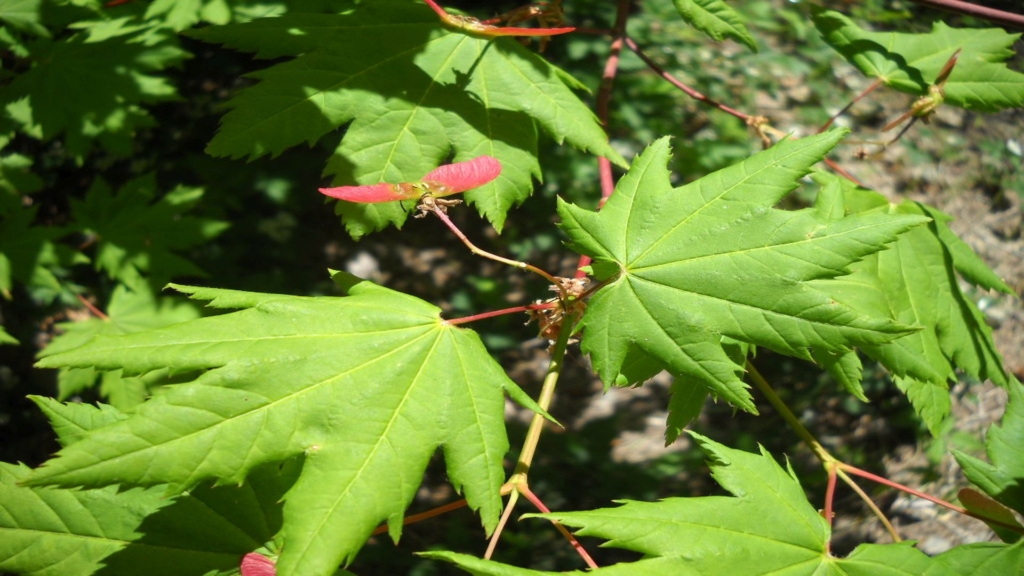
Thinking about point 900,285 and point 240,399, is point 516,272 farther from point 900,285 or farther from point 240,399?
point 240,399

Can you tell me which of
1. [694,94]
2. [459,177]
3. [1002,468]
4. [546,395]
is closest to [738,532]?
[546,395]

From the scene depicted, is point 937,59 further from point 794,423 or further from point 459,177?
point 459,177

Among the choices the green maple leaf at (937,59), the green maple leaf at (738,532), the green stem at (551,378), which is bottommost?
the green maple leaf at (738,532)

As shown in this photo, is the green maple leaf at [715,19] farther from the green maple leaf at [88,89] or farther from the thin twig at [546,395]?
the green maple leaf at [88,89]

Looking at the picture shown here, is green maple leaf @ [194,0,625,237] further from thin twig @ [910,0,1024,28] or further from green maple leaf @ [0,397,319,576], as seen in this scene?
thin twig @ [910,0,1024,28]

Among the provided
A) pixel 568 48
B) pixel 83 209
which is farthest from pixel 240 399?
pixel 568 48

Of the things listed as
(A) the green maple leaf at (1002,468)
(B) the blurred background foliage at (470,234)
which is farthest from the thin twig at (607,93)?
(B) the blurred background foliage at (470,234)
